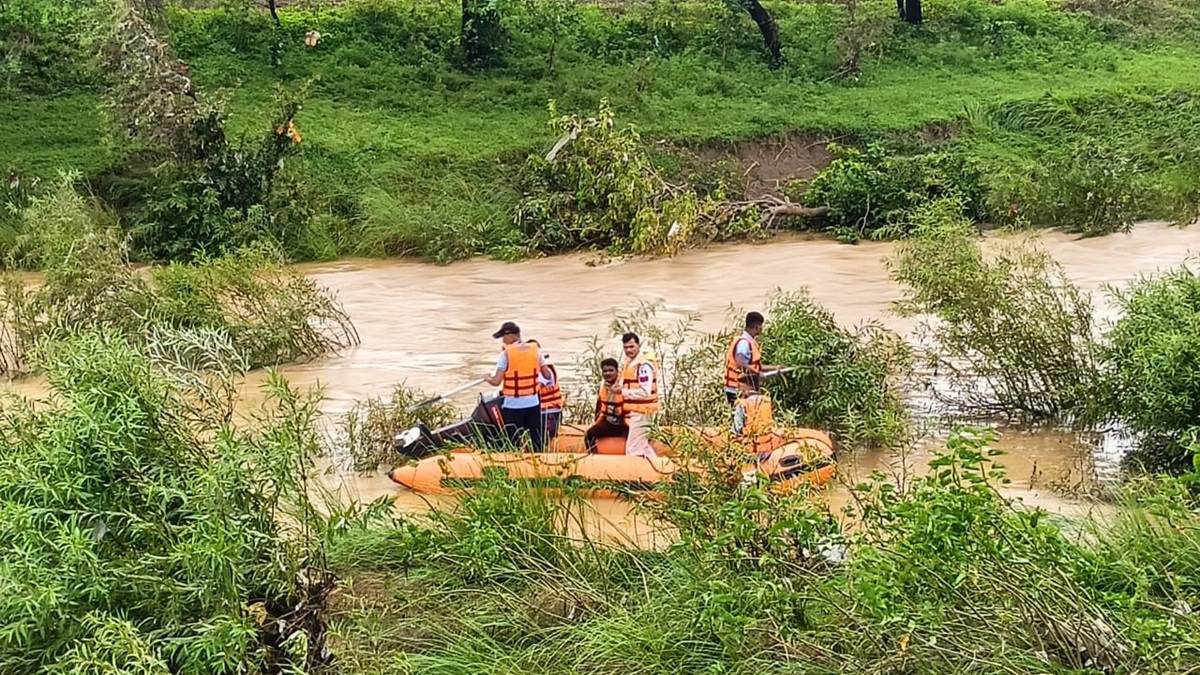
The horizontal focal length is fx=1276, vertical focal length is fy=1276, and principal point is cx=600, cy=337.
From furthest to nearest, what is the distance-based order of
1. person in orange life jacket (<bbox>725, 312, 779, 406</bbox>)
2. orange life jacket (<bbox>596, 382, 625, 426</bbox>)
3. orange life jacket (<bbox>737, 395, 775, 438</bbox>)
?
person in orange life jacket (<bbox>725, 312, 779, 406</bbox>) < orange life jacket (<bbox>596, 382, 625, 426</bbox>) < orange life jacket (<bbox>737, 395, 775, 438</bbox>)

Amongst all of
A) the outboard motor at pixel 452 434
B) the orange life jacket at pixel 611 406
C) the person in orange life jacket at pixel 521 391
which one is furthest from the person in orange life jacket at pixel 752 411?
the outboard motor at pixel 452 434

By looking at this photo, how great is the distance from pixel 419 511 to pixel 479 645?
2.55 meters

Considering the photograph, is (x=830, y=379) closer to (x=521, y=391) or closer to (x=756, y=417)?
(x=521, y=391)

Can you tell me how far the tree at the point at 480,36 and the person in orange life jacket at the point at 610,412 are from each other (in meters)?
19.2

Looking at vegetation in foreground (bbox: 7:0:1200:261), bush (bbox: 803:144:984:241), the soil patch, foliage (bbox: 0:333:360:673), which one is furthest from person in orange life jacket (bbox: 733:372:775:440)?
the soil patch

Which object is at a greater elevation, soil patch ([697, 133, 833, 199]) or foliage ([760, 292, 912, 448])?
soil patch ([697, 133, 833, 199])

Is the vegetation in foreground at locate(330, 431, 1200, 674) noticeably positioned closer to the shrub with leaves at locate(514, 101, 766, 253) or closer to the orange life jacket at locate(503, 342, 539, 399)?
the orange life jacket at locate(503, 342, 539, 399)

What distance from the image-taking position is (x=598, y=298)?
17.8 metres

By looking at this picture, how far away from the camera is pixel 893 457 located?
10.5 metres

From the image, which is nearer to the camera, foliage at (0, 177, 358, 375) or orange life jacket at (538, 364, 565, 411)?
orange life jacket at (538, 364, 565, 411)

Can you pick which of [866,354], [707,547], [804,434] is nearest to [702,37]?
[866,354]

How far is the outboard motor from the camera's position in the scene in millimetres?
10195

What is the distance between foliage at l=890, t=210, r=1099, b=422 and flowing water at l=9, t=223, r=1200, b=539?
438mm

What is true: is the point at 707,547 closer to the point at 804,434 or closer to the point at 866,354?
the point at 804,434
